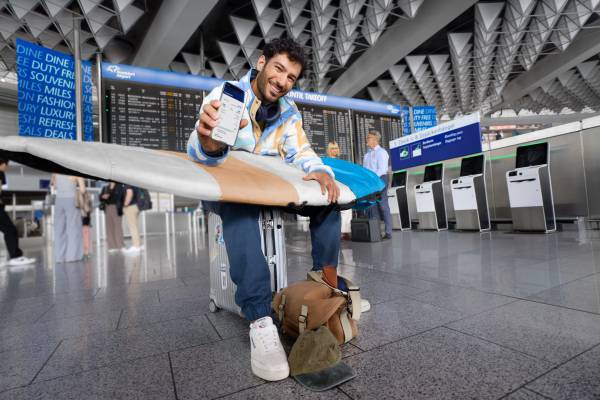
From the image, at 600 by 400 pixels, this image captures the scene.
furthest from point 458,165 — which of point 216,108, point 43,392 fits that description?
point 43,392

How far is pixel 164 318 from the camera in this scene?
1504mm

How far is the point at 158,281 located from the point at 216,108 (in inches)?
80.1

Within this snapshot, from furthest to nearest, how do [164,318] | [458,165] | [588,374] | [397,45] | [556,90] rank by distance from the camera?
[556,90] < [397,45] < [458,165] < [164,318] < [588,374]

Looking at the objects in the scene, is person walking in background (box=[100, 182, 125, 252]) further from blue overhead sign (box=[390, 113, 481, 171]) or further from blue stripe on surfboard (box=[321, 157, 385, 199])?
blue overhead sign (box=[390, 113, 481, 171])

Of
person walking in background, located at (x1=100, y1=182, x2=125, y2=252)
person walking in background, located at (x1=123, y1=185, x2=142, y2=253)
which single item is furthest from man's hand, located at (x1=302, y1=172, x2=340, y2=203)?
person walking in background, located at (x1=100, y1=182, x2=125, y2=252)

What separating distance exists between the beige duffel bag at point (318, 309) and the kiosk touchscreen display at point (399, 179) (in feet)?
19.3

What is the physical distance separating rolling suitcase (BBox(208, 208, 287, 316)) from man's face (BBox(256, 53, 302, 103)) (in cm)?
47

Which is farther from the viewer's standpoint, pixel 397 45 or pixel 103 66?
pixel 397 45

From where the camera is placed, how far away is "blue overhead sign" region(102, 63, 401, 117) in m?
3.62

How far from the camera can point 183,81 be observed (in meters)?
4.06

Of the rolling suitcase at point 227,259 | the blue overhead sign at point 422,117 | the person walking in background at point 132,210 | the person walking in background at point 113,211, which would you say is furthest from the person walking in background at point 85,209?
the blue overhead sign at point 422,117

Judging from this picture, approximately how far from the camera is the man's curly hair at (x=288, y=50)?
45.9 inches

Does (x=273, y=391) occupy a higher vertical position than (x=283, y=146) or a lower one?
lower

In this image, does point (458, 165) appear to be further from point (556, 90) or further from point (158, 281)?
point (556, 90)
